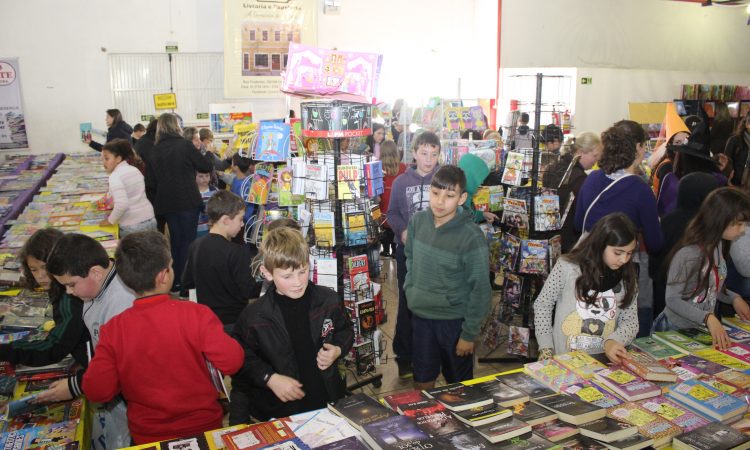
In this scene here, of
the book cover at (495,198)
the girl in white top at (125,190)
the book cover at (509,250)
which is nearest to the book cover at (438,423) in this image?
the book cover at (509,250)

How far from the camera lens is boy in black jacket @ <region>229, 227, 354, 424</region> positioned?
221 cm

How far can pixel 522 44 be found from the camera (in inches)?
458

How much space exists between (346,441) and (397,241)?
2.49m

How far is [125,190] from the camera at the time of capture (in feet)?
16.5

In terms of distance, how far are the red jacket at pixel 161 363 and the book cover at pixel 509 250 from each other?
2784 millimetres

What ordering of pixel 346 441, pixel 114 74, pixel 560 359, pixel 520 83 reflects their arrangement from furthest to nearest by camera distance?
pixel 520 83 → pixel 114 74 → pixel 560 359 → pixel 346 441

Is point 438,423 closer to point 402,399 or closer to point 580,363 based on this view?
point 402,399

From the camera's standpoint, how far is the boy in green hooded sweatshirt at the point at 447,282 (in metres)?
2.89

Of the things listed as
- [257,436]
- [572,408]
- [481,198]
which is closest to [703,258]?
[572,408]

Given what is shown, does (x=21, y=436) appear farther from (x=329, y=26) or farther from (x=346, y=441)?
(x=329, y=26)

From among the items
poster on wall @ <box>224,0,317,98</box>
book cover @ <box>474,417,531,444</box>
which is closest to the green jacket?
book cover @ <box>474,417,531,444</box>

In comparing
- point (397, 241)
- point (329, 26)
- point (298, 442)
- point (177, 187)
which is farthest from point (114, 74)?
point (298, 442)

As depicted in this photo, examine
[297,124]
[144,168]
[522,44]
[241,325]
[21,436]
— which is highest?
[522,44]

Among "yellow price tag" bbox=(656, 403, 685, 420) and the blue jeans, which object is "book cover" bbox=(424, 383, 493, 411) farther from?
the blue jeans
